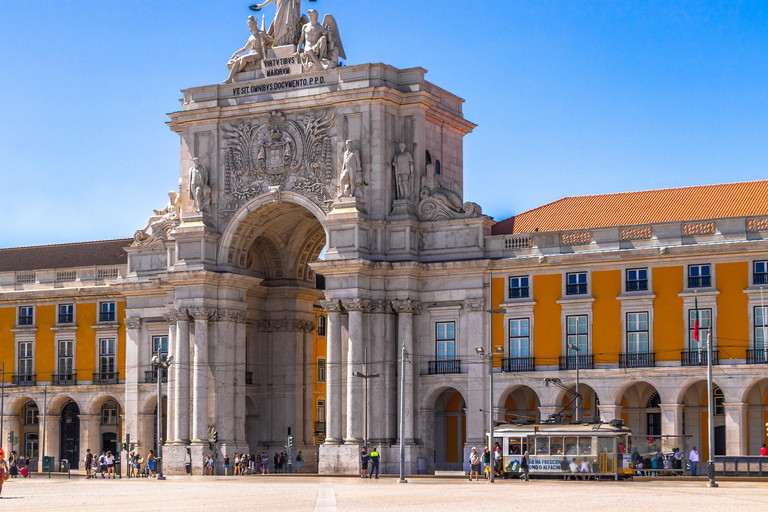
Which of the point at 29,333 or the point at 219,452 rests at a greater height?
the point at 29,333

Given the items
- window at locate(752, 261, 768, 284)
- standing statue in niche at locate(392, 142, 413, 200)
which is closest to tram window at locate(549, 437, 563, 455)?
window at locate(752, 261, 768, 284)

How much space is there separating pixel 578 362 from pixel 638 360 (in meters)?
3.09

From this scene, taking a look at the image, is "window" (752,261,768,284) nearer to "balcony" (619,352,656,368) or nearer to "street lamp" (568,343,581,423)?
"balcony" (619,352,656,368)

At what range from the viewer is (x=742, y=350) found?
7200 centimetres

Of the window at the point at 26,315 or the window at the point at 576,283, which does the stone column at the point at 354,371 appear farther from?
the window at the point at 26,315

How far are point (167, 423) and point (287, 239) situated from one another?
12.9 meters

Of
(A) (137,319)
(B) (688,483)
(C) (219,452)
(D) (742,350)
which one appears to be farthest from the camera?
(A) (137,319)

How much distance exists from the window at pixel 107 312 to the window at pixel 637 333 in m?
33.3

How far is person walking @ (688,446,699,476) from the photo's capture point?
7000cm

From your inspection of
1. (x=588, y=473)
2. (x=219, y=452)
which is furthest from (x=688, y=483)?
(x=219, y=452)

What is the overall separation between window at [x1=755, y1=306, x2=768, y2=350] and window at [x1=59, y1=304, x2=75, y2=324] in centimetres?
4277

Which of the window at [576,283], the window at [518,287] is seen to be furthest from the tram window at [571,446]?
the window at [518,287]

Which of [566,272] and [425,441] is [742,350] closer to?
[566,272]

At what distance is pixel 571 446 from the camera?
68875mm
